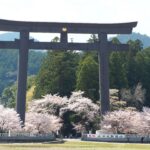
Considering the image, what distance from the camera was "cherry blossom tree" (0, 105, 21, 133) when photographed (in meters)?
53.6

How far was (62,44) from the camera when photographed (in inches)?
2208

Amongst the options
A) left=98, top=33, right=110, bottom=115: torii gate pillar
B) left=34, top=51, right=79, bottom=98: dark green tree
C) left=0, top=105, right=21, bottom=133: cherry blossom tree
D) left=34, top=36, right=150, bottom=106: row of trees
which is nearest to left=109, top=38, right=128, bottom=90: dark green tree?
left=34, top=36, right=150, bottom=106: row of trees

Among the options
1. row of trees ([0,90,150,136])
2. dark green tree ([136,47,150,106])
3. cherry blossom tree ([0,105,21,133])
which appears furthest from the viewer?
dark green tree ([136,47,150,106])

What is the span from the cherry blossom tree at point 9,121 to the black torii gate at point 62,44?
0.67 meters

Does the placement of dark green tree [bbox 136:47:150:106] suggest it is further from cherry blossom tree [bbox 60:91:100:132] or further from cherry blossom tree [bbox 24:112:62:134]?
cherry blossom tree [bbox 24:112:62:134]

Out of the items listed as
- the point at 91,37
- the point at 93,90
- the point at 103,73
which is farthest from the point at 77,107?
the point at 91,37

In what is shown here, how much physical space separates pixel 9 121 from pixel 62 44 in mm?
9903

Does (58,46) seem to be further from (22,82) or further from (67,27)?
(22,82)

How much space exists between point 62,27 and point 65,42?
2011mm

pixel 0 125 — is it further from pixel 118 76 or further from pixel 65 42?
pixel 118 76

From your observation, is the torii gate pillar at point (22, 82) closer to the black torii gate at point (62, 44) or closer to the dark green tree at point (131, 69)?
the black torii gate at point (62, 44)

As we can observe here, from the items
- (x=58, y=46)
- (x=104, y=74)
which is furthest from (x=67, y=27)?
(x=104, y=74)

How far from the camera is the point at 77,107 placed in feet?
220

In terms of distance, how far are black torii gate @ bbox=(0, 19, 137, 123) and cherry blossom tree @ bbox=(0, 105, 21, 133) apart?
67 cm
